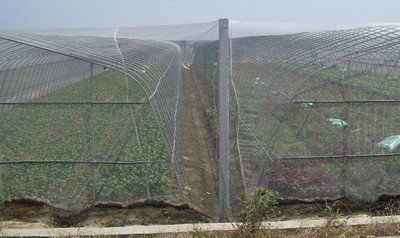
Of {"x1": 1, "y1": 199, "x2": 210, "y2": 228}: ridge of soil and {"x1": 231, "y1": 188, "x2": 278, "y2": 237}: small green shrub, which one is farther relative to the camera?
{"x1": 1, "y1": 199, "x2": 210, "y2": 228}: ridge of soil

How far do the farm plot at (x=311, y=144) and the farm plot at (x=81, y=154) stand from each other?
1459 mm

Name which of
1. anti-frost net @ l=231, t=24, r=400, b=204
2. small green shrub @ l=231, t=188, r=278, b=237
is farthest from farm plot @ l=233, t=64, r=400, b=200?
small green shrub @ l=231, t=188, r=278, b=237

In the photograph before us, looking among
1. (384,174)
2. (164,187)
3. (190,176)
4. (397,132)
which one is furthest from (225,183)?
(397,132)

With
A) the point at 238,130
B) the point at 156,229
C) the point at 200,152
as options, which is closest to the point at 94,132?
the point at 238,130

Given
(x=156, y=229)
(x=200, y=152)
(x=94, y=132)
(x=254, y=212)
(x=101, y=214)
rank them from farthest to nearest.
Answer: (x=200, y=152) < (x=94, y=132) < (x=101, y=214) < (x=156, y=229) < (x=254, y=212)

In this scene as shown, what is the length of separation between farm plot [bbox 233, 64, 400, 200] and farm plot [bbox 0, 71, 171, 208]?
4.79 ft

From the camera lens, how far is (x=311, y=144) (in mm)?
7242

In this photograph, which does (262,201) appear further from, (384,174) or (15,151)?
(15,151)

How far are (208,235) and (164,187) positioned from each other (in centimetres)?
167

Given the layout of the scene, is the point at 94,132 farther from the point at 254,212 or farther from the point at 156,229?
the point at 254,212

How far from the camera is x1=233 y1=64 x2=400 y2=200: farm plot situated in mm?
5586

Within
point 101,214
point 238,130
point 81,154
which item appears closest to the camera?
point 101,214

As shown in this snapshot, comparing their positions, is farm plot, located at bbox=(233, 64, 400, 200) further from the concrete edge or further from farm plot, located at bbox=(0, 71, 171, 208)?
farm plot, located at bbox=(0, 71, 171, 208)

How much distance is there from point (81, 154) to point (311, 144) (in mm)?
3885
